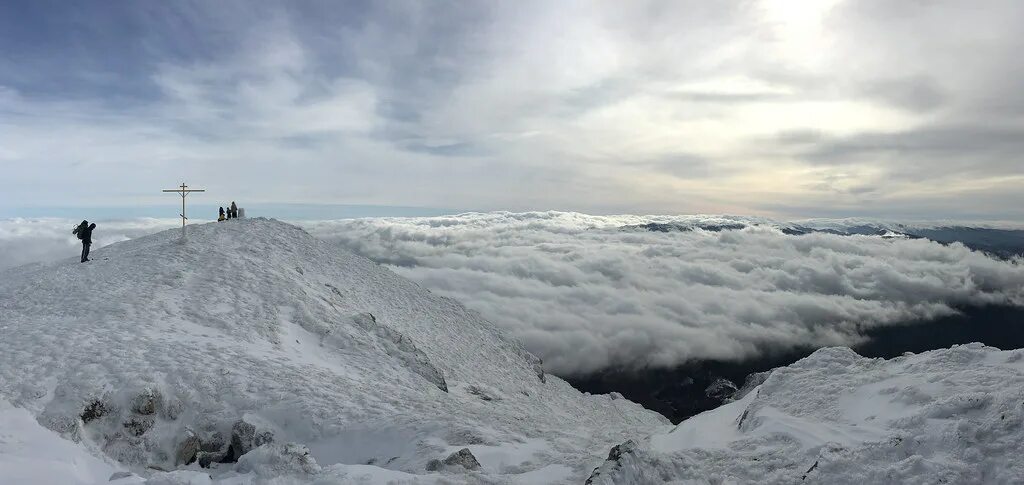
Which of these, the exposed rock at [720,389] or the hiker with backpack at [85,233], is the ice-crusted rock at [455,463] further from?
the exposed rock at [720,389]

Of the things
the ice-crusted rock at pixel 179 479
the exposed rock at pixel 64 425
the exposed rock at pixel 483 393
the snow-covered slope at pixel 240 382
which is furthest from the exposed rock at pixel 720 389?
the ice-crusted rock at pixel 179 479

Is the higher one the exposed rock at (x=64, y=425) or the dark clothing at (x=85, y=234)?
the dark clothing at (x=85, y=234)

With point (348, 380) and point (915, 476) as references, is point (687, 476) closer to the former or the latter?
point (915, 476)

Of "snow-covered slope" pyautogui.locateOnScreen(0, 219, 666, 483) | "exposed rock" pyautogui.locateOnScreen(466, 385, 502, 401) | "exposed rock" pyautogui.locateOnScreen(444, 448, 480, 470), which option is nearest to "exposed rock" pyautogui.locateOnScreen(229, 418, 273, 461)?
"snow-covered slope" pyautogui.locateOnScreen(0, 219, 666, 483)

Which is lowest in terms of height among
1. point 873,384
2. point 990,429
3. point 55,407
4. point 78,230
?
point 55,407

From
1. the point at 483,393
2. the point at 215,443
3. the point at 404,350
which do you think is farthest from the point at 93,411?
the point at 483,393

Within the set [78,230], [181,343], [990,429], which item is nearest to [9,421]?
[181,343]
